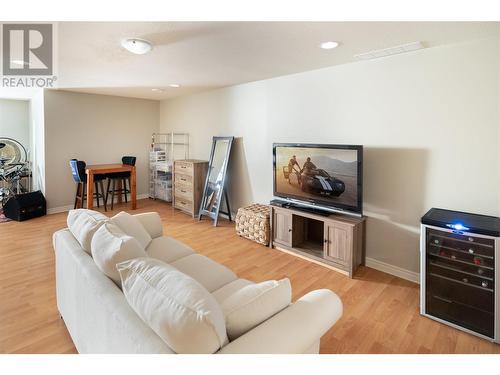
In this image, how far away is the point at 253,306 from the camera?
1.14 metres

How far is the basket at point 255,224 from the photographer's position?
11.9 feet

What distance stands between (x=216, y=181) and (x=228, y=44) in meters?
2.56

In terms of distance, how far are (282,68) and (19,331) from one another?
3.40 metres

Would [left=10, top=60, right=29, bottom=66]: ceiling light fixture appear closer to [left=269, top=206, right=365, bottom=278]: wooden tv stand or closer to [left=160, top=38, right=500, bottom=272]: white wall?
[left=160, top=38, right=500, bottom=272]: white wall

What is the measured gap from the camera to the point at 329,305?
1259 millimetres

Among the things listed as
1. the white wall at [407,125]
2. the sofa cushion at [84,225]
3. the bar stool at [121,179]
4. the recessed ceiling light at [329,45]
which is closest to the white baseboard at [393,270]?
the white wall at [407,125]

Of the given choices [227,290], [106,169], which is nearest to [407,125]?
[227,290]

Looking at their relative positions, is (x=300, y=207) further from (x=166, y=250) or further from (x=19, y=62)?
(x=19, y=62)

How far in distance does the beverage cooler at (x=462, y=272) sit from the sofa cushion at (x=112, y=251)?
2.09 m

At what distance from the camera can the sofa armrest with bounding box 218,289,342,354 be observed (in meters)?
1.00

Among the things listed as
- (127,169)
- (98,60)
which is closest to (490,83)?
(98,60)

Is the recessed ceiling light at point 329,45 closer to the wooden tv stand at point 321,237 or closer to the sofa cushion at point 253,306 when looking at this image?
the wooden tv stand at point 321,237

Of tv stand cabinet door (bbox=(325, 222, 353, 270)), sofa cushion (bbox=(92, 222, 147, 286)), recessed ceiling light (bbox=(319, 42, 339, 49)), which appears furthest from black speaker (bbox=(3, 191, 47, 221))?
recessed ceiling light (bbox=(319, 42, 339, 49))

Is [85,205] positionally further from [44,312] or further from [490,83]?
[490,83]
